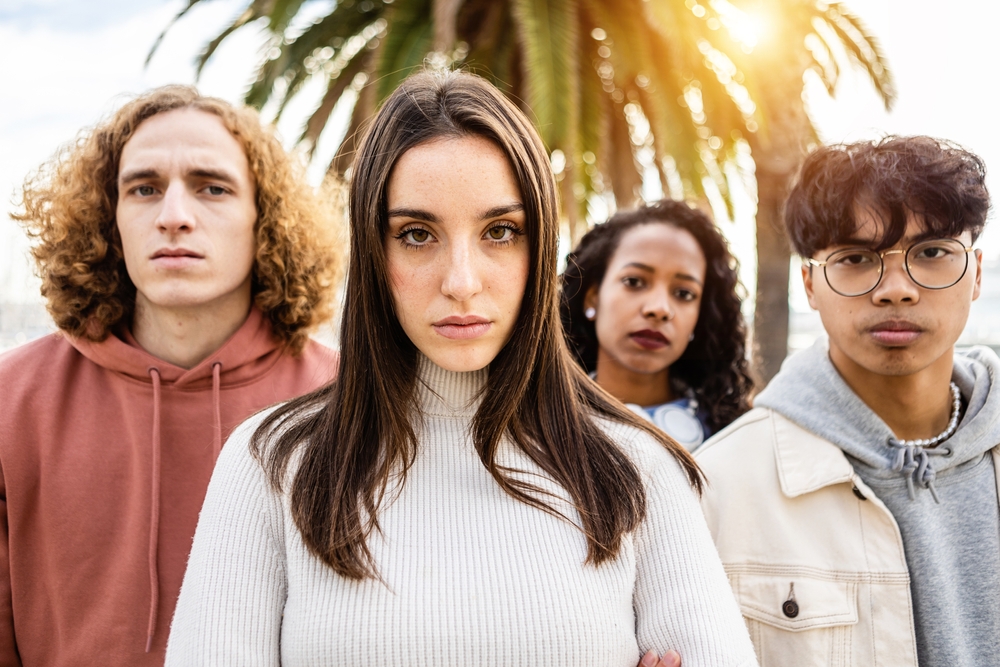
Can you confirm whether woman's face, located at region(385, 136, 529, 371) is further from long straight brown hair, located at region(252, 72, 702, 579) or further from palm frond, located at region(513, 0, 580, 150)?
palm frond, located at region(513, 0, 580, 150)

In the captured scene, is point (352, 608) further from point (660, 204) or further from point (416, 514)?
point (660, 204)

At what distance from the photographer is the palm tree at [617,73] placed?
6266 mm

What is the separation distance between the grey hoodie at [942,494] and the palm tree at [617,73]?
147 inches

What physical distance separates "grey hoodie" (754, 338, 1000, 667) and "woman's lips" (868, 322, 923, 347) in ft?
0.75

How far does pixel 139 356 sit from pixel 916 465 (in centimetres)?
238

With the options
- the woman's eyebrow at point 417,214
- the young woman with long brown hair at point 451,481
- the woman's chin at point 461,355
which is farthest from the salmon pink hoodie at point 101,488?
the woman's eyebrow at point 417,214

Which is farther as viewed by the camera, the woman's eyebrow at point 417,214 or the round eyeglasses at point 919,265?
the round eyeglasses at point 919,265

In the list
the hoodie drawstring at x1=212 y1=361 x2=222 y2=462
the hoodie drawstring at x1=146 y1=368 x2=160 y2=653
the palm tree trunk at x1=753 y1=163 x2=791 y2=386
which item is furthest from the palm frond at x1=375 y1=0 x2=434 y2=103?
the hoodie drawstring at x1=146 y1=368 x2=160 y2=653

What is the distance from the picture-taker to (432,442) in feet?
6.34

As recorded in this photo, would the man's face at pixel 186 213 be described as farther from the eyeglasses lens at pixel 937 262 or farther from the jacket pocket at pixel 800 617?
the eyeglasses lens at pixel 937 262

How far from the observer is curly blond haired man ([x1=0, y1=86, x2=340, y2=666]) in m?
2.34

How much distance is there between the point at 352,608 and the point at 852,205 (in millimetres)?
1827

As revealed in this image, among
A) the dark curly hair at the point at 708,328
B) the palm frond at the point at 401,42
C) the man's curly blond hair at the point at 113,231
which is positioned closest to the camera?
the man's curly blond hair at the point at 113,231

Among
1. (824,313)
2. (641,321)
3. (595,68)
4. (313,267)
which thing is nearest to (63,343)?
(313,267)
